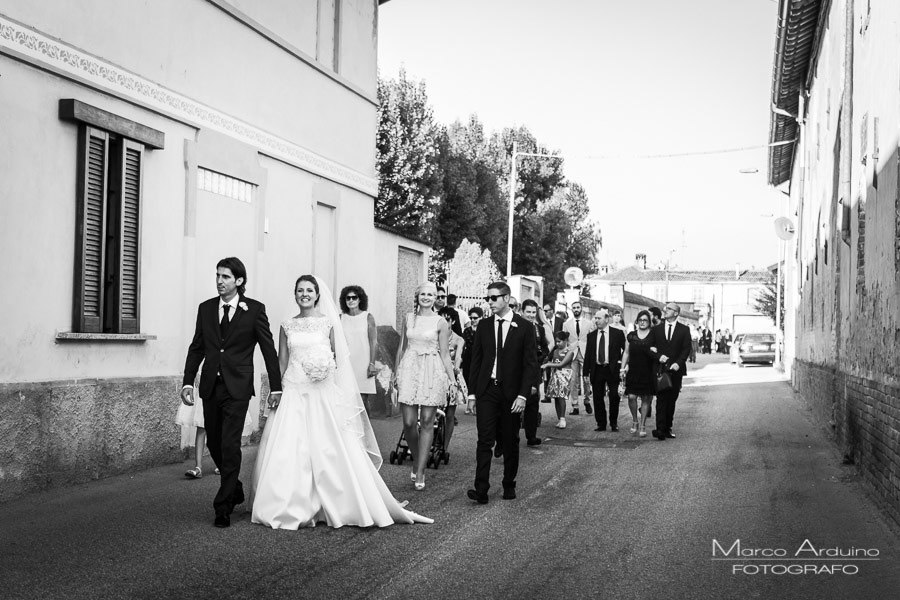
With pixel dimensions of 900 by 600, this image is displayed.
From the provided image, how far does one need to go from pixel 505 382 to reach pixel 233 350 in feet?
8.50

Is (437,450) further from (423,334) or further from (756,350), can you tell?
(756,350)

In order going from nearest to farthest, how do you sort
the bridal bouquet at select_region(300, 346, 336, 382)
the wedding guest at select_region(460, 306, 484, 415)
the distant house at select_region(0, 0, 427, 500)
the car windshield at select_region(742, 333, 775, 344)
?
1. the bridal bouquet at select_region(300, 346, 336, 382)
2. the distant house at select_region(0, 0, 427, 500)
3. the wedding guest at select_region(460, 306, 484, 415)
4. the car windshield at select_region(742, 333, 775, 344)

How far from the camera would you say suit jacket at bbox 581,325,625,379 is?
1642 centimetres

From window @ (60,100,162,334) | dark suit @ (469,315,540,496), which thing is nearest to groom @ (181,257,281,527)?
dark suit @ (469,315,540,496)

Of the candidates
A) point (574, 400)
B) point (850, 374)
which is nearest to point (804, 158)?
point (574, 400)

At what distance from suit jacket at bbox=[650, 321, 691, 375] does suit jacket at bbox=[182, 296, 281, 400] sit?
846cm

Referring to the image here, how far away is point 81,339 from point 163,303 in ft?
5.53

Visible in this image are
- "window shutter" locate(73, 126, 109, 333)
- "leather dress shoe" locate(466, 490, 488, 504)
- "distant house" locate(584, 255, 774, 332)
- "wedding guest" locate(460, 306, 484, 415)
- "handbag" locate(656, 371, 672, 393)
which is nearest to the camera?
"leather dress shoe" locate(466, 490, 488, 504)

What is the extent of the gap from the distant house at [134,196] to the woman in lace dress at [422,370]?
2.72 m

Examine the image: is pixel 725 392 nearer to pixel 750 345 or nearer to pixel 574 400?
pixel 574 400

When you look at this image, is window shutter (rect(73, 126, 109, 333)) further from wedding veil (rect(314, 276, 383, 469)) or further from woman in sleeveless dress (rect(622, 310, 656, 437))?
woman in sleeveless dress (rect(622, 310, 656, 437))

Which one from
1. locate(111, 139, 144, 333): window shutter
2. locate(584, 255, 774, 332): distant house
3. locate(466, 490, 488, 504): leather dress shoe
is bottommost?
locate(466, 490, 488, 504): leather dress shoe

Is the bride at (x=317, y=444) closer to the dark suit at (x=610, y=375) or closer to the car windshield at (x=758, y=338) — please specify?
the dark suit at (x=610, y=375)

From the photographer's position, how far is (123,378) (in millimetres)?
10883
